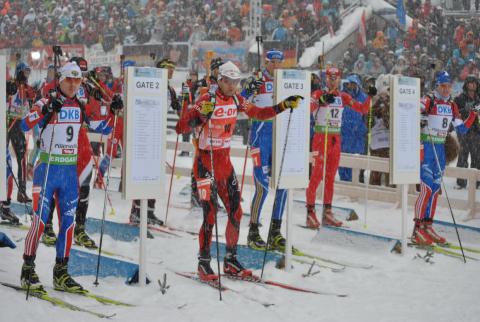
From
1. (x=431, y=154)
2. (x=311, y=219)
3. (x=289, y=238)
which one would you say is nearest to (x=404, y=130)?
(x=431, y=154)

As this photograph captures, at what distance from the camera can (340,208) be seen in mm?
10586

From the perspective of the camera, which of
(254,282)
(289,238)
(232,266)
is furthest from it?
(289,238)

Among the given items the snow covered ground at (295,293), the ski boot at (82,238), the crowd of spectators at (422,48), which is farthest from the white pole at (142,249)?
the crowd of spectators at (422,48)

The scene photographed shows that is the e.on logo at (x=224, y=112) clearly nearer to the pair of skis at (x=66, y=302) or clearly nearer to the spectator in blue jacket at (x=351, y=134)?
the pair of skis at (x=66, y=302)

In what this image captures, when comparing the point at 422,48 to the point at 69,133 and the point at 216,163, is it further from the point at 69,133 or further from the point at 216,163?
the point at 69,133

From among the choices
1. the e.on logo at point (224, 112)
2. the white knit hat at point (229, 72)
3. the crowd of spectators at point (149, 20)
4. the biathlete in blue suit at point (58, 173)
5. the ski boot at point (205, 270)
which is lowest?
the ski boot at point (205, 270)

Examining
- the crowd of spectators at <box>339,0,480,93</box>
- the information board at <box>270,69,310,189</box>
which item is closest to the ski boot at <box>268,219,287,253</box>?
the information board at <box>270,69,310,189</box>

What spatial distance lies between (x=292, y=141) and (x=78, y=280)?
2570mm

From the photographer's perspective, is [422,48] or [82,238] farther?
[422,48]

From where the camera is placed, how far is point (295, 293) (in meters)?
6.69

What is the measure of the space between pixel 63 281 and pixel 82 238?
1.96 meters

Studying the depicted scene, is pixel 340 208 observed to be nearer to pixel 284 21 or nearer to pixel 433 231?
pixel 433 231

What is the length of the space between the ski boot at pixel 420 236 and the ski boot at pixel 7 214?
4.93 metres

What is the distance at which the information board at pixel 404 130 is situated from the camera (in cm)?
822
